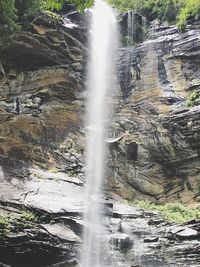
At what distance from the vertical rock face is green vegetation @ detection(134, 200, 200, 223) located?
76 cm

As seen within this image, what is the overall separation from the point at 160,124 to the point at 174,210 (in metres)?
4.29

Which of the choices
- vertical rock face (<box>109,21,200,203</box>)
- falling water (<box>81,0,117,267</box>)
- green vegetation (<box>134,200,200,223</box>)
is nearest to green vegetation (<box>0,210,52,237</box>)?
falling water (<box>81,0,117,267</box>)

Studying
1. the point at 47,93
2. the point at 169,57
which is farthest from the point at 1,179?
the point at 169,57

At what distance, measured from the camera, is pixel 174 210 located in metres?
15.0

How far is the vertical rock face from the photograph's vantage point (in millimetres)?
16672

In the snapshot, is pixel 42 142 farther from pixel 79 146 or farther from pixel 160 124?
pixel 160 124

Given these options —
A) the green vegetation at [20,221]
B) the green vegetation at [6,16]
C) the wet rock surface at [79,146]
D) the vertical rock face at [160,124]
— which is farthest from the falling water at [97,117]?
the green vegetation at [6,16]

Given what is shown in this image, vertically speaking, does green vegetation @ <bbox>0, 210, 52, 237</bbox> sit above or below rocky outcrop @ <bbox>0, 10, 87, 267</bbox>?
below

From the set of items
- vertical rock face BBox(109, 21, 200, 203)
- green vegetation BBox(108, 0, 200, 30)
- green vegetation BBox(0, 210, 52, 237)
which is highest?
green vegetation BBox(108, 0, 200, 30)

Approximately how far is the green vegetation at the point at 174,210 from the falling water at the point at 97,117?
1.75 m

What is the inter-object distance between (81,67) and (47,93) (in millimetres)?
2786

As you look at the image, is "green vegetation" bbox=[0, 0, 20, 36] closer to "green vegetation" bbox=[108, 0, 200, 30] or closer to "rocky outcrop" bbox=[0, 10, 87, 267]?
"rocky outcrop" bbox=[0, 10, 87, 267]

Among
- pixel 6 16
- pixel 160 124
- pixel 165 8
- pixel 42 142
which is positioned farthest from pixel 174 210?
pixel 165 8

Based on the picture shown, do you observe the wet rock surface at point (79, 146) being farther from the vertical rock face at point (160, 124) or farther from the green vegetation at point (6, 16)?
the green vegetation at point (6, 16)
